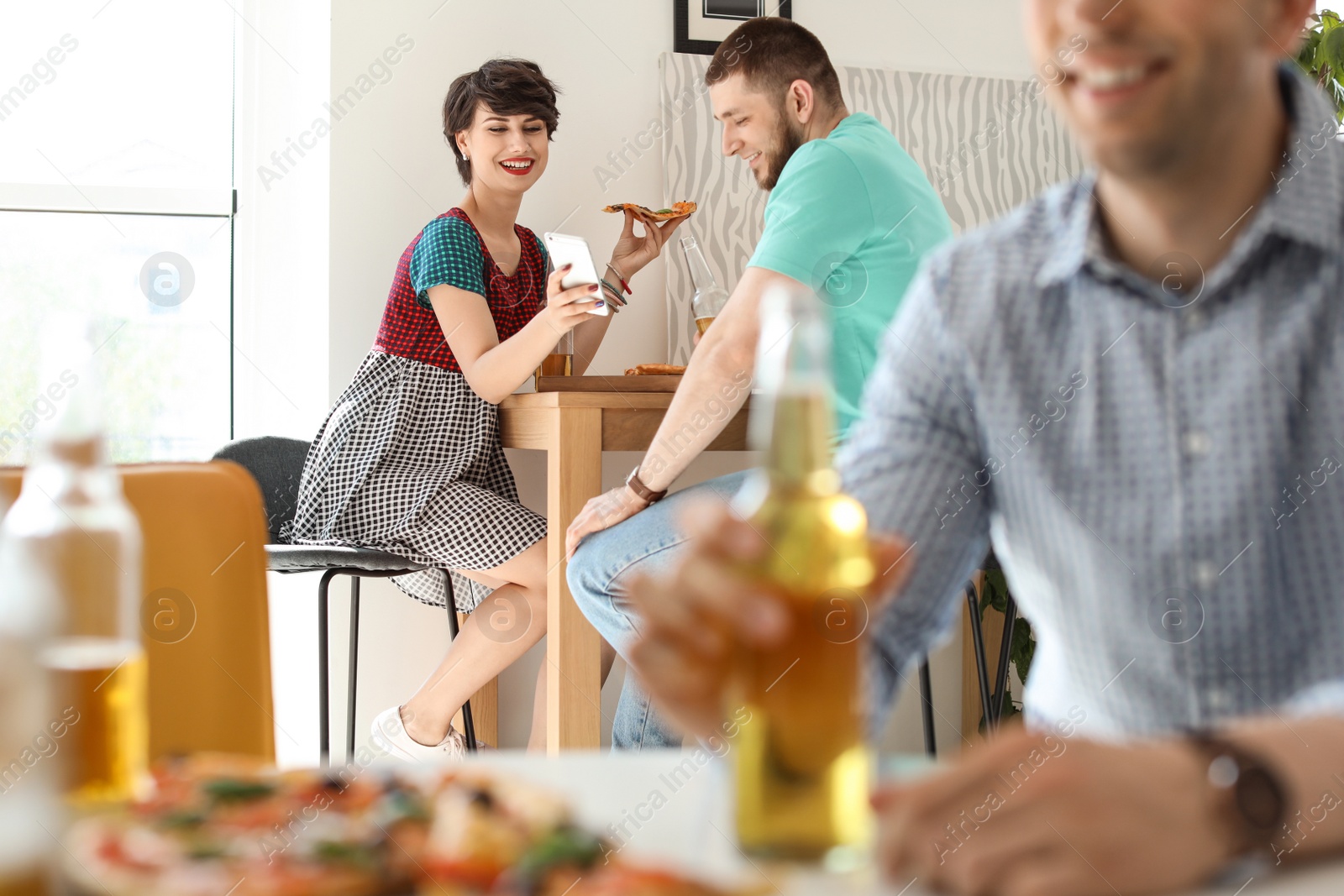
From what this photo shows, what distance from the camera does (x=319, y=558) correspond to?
7.11ft

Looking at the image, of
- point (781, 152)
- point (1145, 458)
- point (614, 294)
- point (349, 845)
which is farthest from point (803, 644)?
point (614, 294)

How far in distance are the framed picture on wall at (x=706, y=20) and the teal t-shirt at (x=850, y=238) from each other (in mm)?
1019

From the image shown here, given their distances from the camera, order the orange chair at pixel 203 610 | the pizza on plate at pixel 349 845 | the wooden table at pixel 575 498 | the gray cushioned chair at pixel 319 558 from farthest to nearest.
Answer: the gray cushioned chair at pixel 319 558 < the wooden table at pixel 575 498 < the orange chair at pixel 203 610 < the pizza on plate at pixel 349 845

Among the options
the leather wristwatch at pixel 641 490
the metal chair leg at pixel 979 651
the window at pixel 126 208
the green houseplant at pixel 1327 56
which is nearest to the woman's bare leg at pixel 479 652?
the leather wristwatch at pixel 641 490

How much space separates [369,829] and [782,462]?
206mm

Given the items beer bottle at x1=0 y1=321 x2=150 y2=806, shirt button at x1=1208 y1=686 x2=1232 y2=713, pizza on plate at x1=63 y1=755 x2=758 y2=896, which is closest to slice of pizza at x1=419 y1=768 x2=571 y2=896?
pizza on plate at x1=63 y1=755 x2=758 y2=896

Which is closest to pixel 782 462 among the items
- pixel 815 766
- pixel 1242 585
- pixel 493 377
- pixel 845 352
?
pixel 815 766

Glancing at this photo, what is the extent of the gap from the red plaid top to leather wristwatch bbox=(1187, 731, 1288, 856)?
2003 mm

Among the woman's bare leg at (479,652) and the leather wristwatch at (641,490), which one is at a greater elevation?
the leather wristwatch at (641,490)

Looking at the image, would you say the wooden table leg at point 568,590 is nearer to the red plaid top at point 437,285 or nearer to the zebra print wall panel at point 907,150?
the red plaid top at point 437,285

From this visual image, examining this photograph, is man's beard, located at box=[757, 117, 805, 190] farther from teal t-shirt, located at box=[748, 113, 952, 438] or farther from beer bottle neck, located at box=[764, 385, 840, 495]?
beer bottle neck, located at box=[764, 385, 840, 495]

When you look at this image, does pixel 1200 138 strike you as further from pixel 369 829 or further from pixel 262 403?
pixel 262 403

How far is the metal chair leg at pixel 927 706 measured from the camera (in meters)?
2.59

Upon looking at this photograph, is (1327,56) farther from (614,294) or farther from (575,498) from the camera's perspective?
(575,498)
